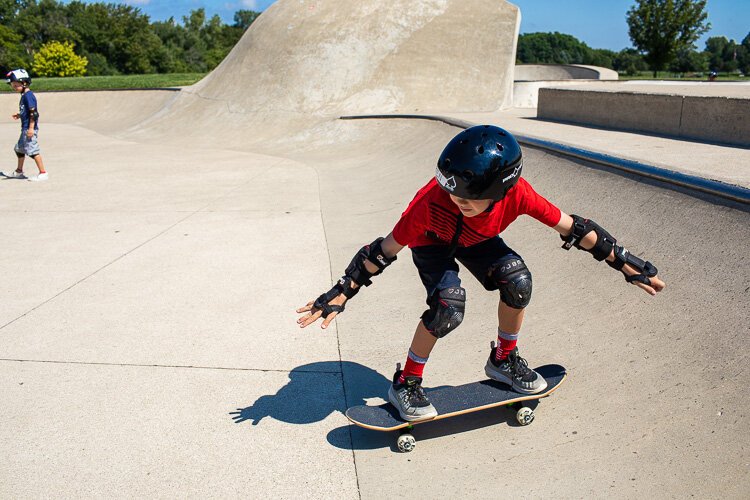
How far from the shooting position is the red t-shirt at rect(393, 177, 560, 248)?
300 cm

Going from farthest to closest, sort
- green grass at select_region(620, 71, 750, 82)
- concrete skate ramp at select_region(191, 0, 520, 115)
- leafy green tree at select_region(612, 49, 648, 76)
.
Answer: leafy green tree at select_region(612, 49, 648, 76) < green grass at select_region(620, 71, 750, 82) < concrete skate ramp at select_region(191, 0, 520, 115)

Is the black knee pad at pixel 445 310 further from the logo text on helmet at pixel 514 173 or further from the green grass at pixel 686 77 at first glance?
the green grass at pixel 686 77

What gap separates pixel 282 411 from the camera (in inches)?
140

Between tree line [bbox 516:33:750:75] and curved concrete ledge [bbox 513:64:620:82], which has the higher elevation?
tree line [bbox 516:33:750:75]

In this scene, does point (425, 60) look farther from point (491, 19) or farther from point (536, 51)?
point (536, 51)

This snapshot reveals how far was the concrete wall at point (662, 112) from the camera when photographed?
7.61 m

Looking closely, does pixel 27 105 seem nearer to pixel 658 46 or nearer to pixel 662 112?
pixel 662 112

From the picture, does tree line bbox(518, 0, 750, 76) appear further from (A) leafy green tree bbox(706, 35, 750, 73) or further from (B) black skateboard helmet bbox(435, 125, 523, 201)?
→ (B) black skateboard helmet bbox(435, 125, 523, 201)

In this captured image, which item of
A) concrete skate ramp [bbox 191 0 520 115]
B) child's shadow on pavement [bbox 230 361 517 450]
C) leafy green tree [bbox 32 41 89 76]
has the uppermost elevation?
leafy green tree [bbox 32 41 89 76]

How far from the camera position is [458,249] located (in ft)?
10.4

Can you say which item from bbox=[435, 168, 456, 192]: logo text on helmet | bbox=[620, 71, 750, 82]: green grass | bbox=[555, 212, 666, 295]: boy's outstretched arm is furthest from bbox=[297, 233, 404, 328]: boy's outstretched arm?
bbox=[620, 71, 750, 82]: green grass

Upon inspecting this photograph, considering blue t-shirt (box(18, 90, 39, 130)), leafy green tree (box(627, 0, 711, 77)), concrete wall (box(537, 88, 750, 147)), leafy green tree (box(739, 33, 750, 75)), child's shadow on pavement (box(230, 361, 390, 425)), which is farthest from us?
leafy green tree (box(739, 33, 750, 75))

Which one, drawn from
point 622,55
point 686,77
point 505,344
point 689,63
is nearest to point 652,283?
point 505,344

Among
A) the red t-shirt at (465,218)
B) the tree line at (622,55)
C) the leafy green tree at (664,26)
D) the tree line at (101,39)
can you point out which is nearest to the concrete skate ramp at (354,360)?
the red t-shirt at (465,218)
